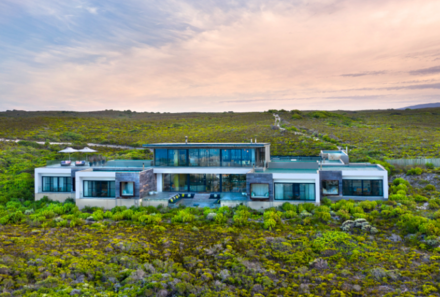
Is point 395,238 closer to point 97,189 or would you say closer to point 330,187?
point 330,187

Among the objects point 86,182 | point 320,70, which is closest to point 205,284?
point 86,182

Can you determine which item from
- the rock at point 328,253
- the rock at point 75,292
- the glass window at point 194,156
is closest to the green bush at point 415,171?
the rock at point 328,253

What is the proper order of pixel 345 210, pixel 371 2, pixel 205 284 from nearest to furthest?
pixel 205 284 < pixel 345 210 < pixel 371 2

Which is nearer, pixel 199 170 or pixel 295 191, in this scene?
pixel 295 191

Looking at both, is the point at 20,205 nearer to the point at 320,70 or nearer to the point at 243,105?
the point at 320,70

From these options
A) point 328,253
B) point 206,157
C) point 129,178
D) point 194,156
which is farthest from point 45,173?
point 328,253

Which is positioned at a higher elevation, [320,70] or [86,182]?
[320,70]
